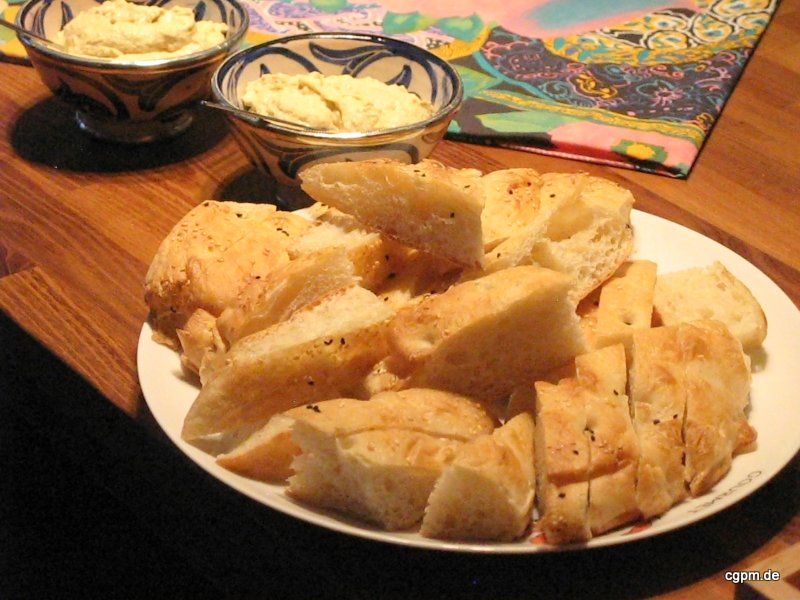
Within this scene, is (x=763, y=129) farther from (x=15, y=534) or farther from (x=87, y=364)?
(x=15, y=534)

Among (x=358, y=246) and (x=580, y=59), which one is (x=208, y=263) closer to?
(x=358, y=246)

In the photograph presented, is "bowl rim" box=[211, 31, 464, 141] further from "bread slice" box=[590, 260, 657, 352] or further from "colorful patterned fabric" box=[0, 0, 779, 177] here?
"bread slice" box=[590, 260, 657, 352]

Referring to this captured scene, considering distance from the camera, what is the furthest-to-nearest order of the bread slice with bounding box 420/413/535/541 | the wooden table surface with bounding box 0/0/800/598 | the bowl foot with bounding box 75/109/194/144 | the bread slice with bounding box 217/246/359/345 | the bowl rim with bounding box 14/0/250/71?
the bowl foot with bounding box 75/109/194/144, the bowl rim with bounding box 14/0/250/71, the bread slice with bounding box 217/246/359/345, the wooden table surface with bounding box 0/0/800/598, the bread slice with bounding box 420/413/535/541

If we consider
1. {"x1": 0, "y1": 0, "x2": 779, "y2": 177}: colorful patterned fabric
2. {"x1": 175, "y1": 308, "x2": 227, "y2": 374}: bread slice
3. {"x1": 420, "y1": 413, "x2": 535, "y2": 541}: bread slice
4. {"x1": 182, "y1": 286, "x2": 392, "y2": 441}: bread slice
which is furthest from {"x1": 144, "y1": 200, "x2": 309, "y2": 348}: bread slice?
{"x1": 0, "y1": 0, "x2": 779, "y2": 177}: colorful patterned fabric

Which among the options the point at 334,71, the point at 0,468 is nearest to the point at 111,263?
the point at 334,71

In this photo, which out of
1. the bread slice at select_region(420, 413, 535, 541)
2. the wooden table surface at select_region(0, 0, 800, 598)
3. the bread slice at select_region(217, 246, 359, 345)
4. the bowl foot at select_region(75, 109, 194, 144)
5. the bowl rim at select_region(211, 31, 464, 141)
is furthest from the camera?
the bowl foot at select_region(75, 109, 194, 144)

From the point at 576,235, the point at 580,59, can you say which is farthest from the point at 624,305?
the point at 580,59
